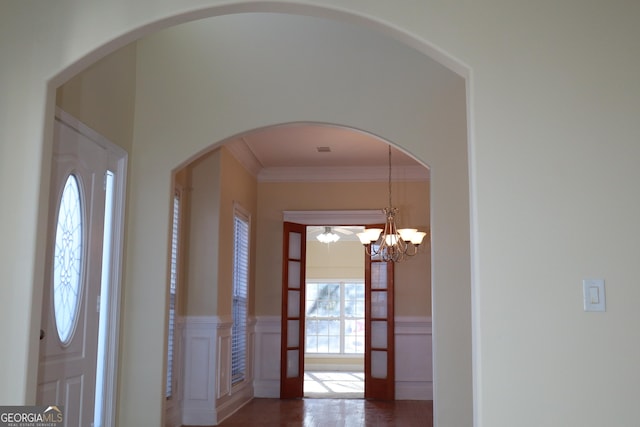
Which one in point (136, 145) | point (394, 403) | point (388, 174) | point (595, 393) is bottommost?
point (394, 403)

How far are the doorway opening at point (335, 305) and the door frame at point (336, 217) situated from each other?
3619 millimetres

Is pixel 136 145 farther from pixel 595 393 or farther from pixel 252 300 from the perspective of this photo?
pixel 252 300

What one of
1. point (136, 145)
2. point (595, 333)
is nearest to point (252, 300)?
point (136, 145)

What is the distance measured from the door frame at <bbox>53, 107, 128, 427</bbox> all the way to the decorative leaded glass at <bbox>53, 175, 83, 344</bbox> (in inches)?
17.5

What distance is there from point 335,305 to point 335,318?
25 centimetres

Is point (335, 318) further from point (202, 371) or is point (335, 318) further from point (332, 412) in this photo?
point (202, 371)

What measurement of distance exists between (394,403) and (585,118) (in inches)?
242

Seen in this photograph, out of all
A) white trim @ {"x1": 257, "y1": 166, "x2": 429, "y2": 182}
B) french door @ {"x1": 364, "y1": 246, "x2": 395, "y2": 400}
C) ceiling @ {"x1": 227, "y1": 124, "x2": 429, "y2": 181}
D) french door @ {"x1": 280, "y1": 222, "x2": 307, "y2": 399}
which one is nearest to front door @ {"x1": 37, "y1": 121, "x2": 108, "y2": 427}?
ceiling @ {"x1": 227, "y1": 124, "x2": 429, "y2": 181}

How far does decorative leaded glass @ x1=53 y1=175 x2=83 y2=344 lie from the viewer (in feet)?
13.4

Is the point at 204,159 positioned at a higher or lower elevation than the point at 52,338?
higher

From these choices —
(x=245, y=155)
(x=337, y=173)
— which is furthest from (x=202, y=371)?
(x=337, y=173)

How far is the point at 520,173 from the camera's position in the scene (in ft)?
9.67

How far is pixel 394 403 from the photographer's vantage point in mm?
8477

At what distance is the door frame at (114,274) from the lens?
15.4 feet
